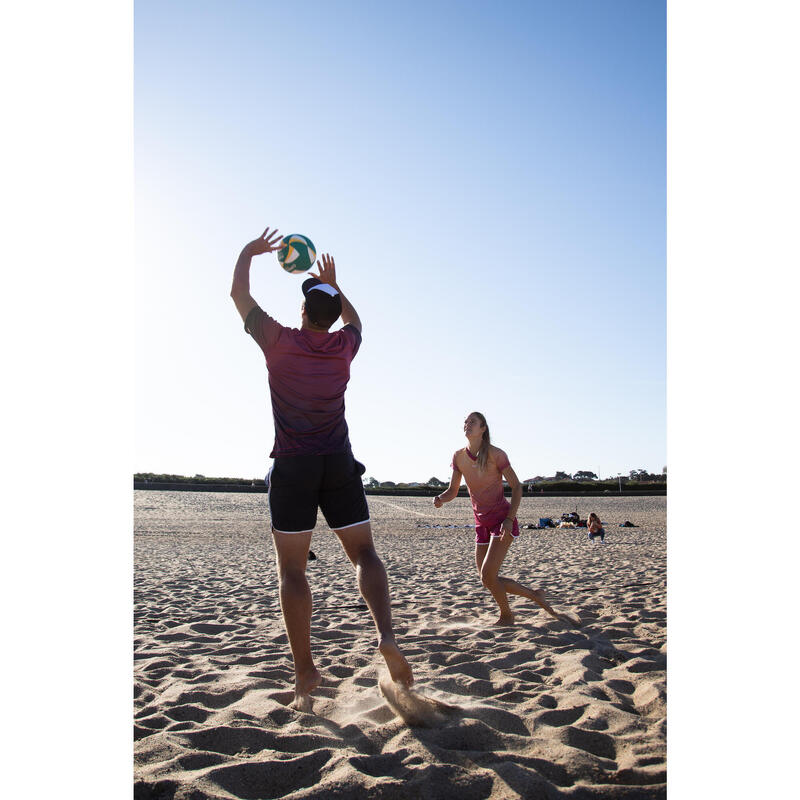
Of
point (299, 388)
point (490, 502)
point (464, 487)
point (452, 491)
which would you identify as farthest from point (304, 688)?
point (464, 487)

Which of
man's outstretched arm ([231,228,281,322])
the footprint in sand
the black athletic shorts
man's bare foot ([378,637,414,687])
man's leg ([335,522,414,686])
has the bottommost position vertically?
the footprint in sand

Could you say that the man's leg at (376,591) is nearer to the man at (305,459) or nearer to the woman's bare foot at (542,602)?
the man at (305,459)

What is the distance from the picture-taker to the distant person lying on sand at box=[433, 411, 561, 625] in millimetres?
5121

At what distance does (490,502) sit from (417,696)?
8.31ft

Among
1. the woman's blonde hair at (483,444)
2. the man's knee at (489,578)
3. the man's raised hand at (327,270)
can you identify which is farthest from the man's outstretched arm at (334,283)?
the man's knee at (489,578)

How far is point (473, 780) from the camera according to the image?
2.19 metres

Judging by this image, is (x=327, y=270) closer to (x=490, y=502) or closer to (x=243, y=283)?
(x=243, y=283)

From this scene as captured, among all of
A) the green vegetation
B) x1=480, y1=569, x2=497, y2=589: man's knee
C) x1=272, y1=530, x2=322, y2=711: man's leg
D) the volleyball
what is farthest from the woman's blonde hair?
the green vegetation

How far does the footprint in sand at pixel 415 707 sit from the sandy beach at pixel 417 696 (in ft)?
0.06

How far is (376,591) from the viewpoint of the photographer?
3027 millimetres

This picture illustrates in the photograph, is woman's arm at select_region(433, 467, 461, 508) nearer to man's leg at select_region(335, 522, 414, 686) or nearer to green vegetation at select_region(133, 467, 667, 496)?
man's leg at select_region(335, 522, 414, 686)

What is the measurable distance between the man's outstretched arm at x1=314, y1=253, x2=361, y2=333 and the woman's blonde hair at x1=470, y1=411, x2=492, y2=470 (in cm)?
213

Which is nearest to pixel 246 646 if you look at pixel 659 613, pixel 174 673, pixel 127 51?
pixel 174 673

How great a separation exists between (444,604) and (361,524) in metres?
3.41
